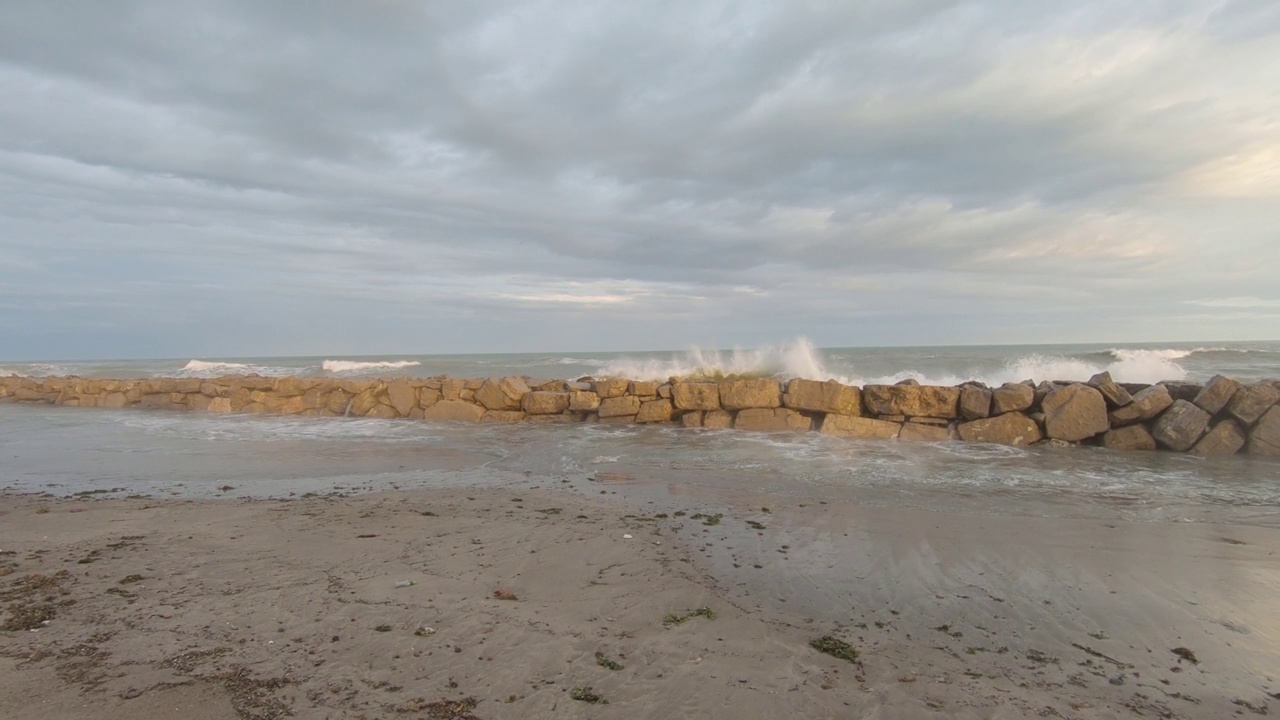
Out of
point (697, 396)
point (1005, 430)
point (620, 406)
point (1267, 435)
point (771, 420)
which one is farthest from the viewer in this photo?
point (620, 406)

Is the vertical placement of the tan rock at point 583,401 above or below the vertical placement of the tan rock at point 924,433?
above

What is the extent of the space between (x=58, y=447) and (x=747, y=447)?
10.8m

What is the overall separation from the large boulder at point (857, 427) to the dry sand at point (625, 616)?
4.90 metres

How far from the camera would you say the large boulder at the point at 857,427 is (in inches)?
411

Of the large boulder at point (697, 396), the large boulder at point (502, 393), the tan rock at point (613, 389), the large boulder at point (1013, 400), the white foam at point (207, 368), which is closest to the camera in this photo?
the large boulder at point (1013, 400)

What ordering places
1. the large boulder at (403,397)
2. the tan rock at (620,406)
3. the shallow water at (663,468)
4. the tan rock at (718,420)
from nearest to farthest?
the shallow water at (663,468) < the tan rock at (718,420) < the tan rock at (620,406) < the large boulder at (403,397)

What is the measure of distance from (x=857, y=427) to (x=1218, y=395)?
496 centimetres

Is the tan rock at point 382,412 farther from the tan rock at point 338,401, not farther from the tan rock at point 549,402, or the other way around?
the tan rock at point 549,402

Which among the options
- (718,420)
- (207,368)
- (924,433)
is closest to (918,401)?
(924,433)

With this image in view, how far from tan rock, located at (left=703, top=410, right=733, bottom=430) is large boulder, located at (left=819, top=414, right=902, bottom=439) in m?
1.66

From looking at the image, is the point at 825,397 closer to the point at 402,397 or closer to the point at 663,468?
the point at 663,468

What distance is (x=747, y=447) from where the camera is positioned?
9.51 meters

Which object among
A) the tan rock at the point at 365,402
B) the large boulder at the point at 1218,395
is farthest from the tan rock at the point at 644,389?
the large boulder at the point at 1218,395

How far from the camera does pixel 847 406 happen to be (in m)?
10.8
